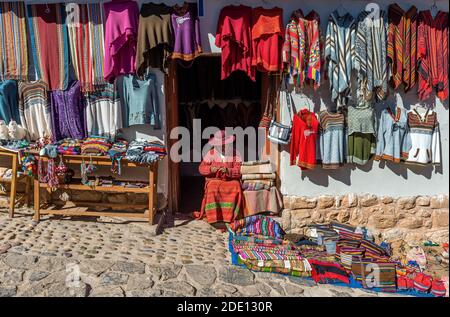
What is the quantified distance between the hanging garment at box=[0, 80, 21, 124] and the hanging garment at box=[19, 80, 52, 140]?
0.29 feet

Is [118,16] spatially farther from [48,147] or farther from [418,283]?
[418,283]

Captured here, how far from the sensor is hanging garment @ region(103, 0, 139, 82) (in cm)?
479

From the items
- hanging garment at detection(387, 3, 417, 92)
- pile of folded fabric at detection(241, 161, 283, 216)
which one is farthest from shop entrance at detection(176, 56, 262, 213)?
hanging garment at detection(387, 3, 417, 92)

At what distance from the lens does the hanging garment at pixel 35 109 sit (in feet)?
16.6

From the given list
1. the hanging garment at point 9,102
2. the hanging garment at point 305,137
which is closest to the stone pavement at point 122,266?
the hanging garment at point 9,102

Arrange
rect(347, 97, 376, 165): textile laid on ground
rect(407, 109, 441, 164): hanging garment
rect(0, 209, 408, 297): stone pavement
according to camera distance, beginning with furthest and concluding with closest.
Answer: rect(407, 109, 441, 164): hanging garment < rect(347, 97, 376, 165): textile laid on ground < rect(0, 209, 408, 297): stone pavement

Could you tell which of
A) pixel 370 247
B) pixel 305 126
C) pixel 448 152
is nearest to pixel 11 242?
pixel 305 126

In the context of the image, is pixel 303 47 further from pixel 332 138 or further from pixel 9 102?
pixel 9 102

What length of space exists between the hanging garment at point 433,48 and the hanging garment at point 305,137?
1.69 meters

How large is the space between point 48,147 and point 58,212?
3.05 ft

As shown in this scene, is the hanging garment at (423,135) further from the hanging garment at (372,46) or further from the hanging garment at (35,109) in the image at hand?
the hanging garment at (35,109)

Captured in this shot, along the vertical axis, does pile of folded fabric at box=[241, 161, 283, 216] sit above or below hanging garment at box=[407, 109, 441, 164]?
below

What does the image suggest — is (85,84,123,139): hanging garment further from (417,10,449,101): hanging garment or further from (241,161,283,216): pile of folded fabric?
(417,10,449,101): hanging garment

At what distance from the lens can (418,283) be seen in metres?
4.14
